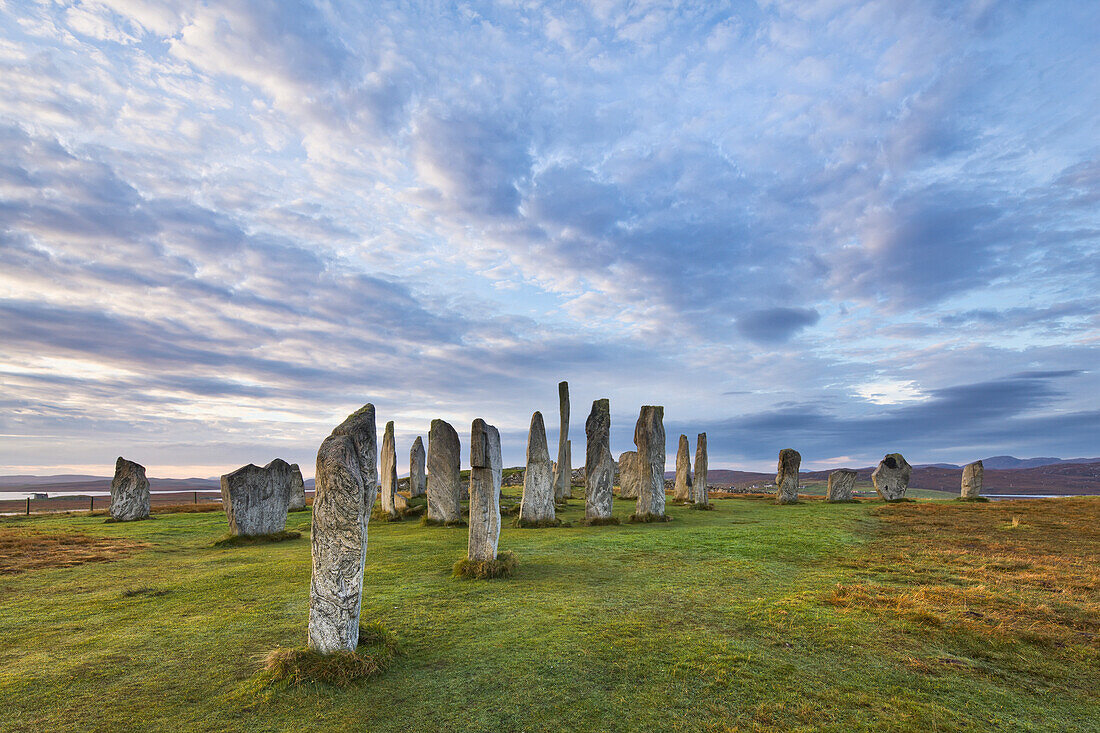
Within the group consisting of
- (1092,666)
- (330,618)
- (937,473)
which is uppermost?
(330,618)

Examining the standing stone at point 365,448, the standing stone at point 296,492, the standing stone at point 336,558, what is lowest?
the standing stone at point 296,492

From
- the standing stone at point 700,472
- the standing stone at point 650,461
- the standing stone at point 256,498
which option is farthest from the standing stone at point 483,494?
the standing stone at point 700,472

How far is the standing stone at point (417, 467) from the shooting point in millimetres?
27172

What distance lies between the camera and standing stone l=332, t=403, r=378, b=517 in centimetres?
632

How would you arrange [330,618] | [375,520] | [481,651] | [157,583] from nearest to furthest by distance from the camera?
[330,618]
[481,651]
[157,583]
[375,520]

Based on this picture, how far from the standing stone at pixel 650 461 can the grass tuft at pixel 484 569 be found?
975cm

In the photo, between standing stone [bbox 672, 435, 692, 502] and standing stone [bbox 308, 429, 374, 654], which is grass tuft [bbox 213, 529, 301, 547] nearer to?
standing stone [bbox 308, 429, 374, 654]

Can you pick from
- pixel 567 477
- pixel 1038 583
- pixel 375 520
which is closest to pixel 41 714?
pixel 1038 583

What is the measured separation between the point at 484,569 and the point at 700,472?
711 inches

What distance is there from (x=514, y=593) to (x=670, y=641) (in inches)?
132

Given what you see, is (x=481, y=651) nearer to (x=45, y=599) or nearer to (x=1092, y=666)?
(x=1092, y=666)

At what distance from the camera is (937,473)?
298ft

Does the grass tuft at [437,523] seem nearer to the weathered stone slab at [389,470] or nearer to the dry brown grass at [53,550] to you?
the weathered stone slab at [389,470]

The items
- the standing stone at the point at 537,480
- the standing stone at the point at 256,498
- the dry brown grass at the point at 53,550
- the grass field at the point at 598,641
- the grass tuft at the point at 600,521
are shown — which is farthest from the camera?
the grass tuft at the point at 600,521
